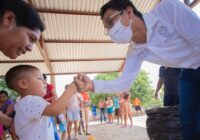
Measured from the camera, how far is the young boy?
1.81m

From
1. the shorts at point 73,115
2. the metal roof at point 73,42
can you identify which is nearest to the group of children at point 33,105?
the shorts at point 73,115

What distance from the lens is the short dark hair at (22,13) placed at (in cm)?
129

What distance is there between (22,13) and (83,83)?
79cm

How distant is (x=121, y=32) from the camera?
215 cm

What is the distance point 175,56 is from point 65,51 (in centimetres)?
1086

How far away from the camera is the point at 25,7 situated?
1359mm

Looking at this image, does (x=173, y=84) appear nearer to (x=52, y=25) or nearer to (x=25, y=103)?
(x=25, y=103)

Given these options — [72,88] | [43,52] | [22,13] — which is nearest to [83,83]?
[72,88]

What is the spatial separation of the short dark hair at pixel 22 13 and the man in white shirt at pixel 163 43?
2.13 ft

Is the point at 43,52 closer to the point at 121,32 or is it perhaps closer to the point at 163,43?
the point at 121,32

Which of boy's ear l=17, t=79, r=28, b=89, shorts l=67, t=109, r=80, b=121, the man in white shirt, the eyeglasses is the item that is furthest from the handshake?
shorts l=67, t=109, r=80, b=121

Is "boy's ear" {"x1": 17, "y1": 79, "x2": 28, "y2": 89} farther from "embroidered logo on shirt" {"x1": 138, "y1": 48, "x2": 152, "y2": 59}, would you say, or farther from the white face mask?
"embroidered logo on shirt" {"x1": 138, "y1": 48, "x2": 152, "y2": 59}

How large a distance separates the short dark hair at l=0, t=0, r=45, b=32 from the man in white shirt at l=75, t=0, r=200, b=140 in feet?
2.13

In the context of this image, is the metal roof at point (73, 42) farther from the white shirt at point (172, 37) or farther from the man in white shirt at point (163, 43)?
the white shirt at point (172, 37)
